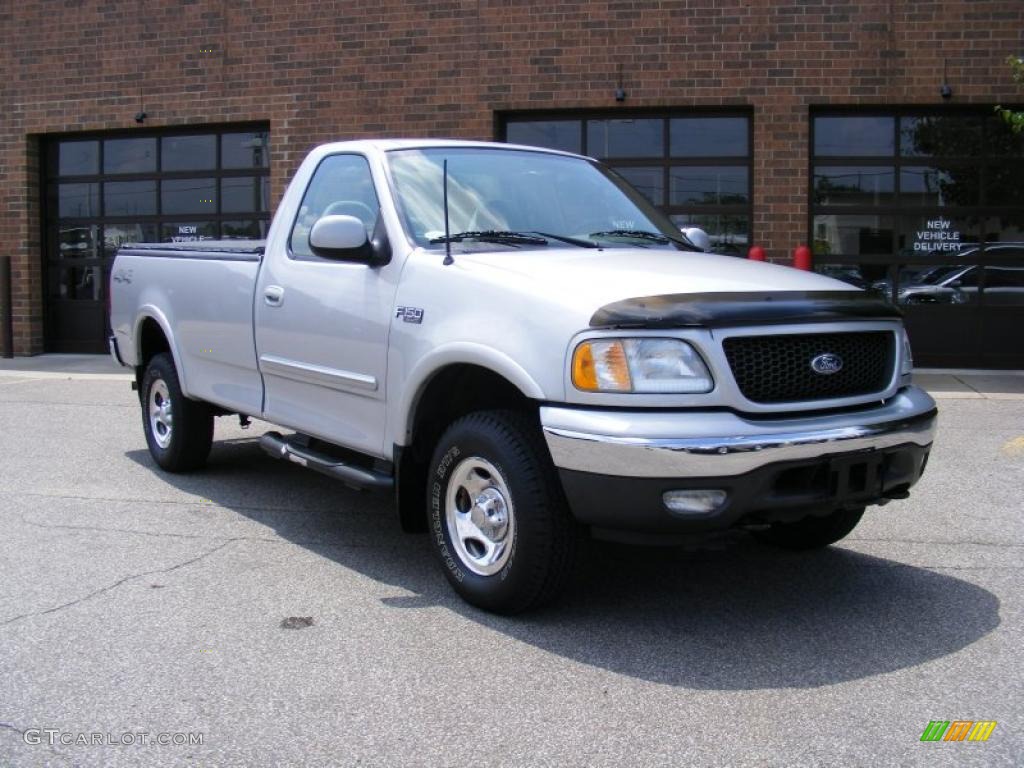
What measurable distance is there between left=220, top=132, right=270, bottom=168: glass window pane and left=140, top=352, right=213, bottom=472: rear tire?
796cm

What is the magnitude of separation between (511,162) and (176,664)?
294 cm

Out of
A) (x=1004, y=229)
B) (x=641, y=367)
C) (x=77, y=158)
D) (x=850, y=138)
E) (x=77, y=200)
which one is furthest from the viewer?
(x=77, y=200)

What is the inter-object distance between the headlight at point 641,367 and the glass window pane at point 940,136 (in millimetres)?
10685

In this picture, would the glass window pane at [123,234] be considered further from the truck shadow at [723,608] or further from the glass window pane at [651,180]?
the truck shadow at [723,608]

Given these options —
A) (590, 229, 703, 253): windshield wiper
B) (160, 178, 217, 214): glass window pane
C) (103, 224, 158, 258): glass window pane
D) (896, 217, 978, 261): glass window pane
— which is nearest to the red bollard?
(896, 217, 978, 261): glass window pane

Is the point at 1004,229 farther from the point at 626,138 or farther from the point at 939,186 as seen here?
the point at 626,138

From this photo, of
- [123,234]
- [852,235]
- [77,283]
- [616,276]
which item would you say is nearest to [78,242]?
[77,283]

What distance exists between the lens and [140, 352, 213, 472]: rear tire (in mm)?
7145

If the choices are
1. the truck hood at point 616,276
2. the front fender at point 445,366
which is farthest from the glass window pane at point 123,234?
the truck hood at point 616,276

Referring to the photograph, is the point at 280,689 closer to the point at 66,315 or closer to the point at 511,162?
the point at 511,162

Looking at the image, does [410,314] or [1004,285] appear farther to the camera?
[1004,285]

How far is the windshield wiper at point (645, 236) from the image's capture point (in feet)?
17.4

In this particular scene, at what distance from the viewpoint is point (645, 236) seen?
5426 mm

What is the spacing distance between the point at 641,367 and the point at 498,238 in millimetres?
1311
